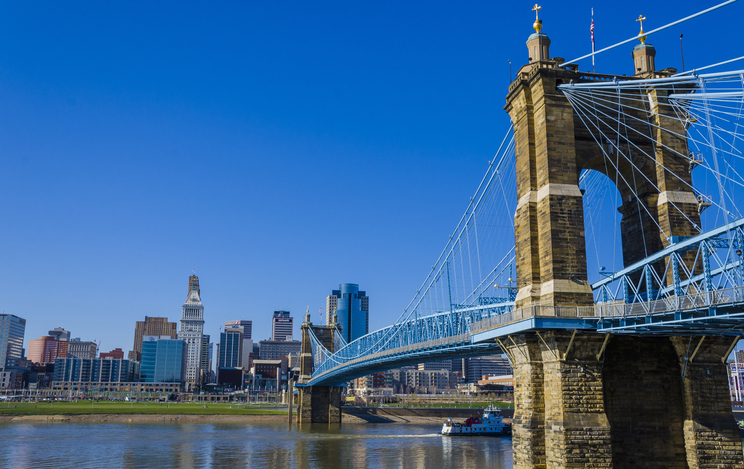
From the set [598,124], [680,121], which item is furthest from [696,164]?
[598,124]

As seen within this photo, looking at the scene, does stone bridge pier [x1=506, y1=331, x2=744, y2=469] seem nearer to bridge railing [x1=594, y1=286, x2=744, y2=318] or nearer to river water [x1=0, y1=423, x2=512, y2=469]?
bridge railing [x1=594, y1=286, x2=744, y2=318]

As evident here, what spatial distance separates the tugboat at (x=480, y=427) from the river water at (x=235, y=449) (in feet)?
8.94

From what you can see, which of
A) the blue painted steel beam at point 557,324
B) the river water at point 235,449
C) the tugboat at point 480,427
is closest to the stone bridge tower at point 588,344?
the blue painted steel beam at point 557,324

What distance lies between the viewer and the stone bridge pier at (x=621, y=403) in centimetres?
3120

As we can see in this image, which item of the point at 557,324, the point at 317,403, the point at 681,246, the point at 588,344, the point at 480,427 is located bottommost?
the point at 480,427

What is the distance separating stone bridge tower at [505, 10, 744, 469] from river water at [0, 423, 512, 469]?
2108 cm

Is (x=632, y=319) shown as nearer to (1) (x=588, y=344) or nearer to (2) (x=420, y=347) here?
(1) (x=588, y=344)

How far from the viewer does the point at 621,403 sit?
34219mm

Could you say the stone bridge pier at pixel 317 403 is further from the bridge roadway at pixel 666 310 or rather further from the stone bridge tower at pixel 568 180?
the stone bridge tower at pixel 568 180

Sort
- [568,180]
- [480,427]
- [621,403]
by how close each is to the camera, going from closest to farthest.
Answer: [621,403] < [568,180] < [480,427]

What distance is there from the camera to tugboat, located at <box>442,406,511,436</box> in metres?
88.4

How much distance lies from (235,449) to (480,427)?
126ft

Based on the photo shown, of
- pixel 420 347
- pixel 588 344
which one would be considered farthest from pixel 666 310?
pixel 420 347

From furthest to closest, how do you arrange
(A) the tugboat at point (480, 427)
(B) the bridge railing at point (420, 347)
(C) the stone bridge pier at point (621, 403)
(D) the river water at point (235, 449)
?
(A) the tugboat at point (480, 427) < (D) the river water at point (235, 449) < (B) the bridge railing at point (420, 347) < (C) the stone bridge pier at point (621, 403)
